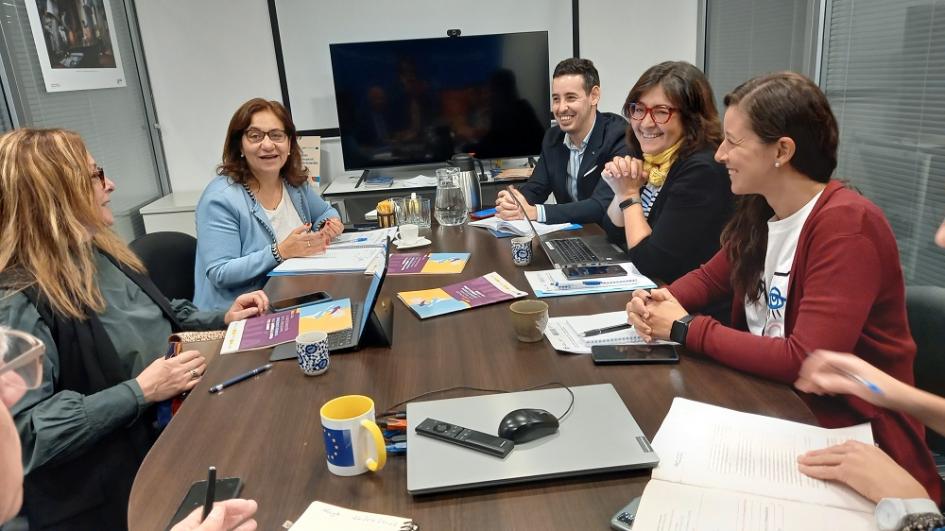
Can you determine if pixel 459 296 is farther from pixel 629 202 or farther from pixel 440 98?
pixel 440 98

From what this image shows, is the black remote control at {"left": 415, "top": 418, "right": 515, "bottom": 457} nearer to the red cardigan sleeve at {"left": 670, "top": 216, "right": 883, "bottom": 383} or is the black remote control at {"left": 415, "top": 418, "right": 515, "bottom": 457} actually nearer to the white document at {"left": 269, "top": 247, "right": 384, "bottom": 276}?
the red cardigan sleeve at {"left": 670, "top": 216, "right": 883, "bottom": 383}

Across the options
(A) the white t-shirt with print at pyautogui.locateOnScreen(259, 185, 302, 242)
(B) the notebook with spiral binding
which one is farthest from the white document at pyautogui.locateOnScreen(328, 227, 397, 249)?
(B) the notebook with spiral binding

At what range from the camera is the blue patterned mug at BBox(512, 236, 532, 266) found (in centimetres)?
201

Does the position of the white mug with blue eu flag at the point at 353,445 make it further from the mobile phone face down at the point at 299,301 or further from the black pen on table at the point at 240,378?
the mobile phone face down at the point at 299,301

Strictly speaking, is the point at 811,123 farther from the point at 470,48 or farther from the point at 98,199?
the point at 470,48

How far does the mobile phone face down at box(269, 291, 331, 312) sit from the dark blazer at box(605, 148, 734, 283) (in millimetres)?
929

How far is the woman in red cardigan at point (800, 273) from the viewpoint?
1230 mm

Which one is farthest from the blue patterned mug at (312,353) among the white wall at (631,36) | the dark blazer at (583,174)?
the white wall at (631,36)

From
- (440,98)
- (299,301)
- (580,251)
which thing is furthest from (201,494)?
(440,98)

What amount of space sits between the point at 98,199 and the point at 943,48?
104 inches

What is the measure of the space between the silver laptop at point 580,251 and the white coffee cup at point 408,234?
0.42 m

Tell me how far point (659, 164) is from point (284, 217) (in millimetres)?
1455

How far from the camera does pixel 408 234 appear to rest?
2402 millimetres

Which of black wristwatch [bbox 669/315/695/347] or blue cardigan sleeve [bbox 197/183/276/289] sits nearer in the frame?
black wristwatch [bbox 669/315/695/347]
